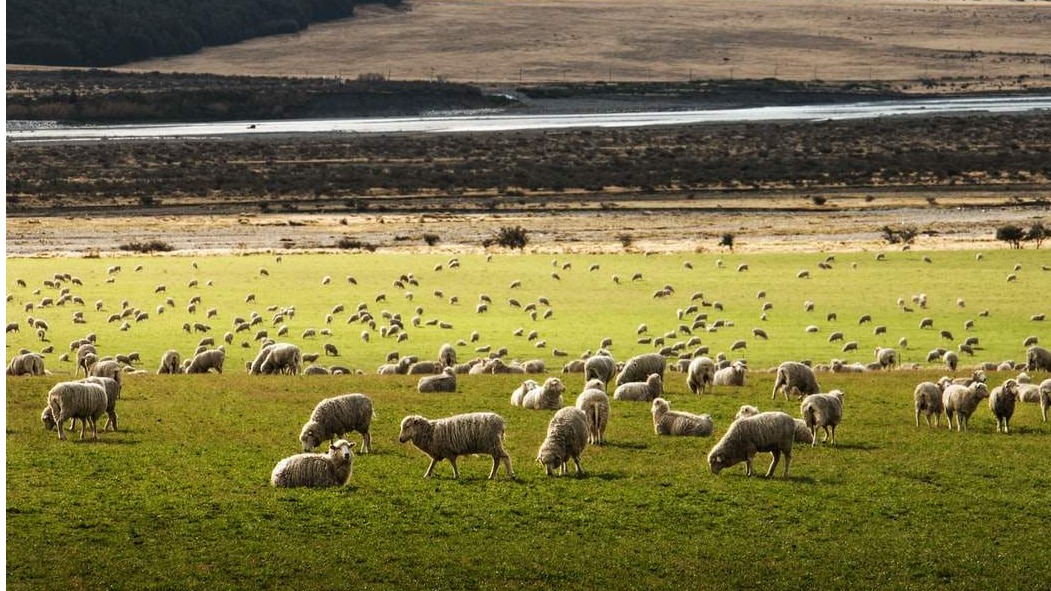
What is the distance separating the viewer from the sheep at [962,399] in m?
21.0

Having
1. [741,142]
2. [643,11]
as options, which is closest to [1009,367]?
[741,142]

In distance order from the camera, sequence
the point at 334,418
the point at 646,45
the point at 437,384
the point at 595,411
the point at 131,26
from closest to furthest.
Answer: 1. the point at 334,418
2. the point at 595,411
3. the point at 437,384
4. the point at 131,26
5. the point at 646,45

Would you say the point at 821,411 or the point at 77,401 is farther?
the point at 821,411

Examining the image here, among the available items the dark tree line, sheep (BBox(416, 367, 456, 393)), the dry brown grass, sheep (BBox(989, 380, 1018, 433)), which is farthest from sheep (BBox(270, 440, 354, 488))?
the dark tree line

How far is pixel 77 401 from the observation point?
19.5 m

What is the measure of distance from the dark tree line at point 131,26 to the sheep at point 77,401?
143668mm

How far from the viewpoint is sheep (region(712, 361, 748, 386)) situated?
2534 centimetres

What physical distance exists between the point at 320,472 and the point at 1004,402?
935 centimetres

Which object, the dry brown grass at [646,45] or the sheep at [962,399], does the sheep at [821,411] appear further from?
the dry brown grass at [646,45]

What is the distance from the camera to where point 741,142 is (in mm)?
94562

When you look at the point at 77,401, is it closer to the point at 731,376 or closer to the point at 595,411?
the point at 595,411

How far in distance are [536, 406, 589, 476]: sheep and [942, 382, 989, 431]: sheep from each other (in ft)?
20.0

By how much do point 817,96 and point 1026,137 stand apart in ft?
150

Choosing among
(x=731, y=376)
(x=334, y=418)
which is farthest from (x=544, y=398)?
(x=334, y=418)
